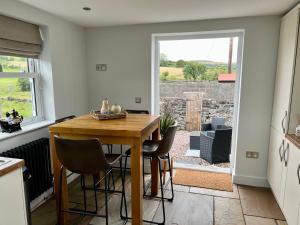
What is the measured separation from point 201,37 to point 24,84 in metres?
2.45

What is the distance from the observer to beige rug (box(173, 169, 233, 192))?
3031 mm

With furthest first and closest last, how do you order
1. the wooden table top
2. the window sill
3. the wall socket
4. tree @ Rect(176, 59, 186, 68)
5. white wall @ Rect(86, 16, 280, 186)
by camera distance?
tree @ Rect(176, 59, 186, 68) < the wall socket < white wall @ Rect(86, 16, 280, 186) < the window sill < the wooden table top

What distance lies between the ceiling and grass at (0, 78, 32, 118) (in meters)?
0.88

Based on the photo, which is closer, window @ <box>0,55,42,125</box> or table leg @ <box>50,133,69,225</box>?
table leg @ <box>50,133,69,225</box>

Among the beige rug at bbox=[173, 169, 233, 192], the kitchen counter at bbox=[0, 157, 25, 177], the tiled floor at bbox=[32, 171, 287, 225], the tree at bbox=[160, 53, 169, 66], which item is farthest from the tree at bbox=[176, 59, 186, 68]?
the kitchen counter at bbox=[0, 157, 25, 177]

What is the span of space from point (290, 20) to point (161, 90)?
1.87m

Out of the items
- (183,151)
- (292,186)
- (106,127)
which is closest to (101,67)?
(106,127)

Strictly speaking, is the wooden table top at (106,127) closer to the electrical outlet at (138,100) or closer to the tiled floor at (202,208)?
the tiled floor at (202,208)

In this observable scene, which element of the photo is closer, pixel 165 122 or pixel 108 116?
pixel 108 116

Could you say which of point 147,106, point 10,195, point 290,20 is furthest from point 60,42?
point 290,20

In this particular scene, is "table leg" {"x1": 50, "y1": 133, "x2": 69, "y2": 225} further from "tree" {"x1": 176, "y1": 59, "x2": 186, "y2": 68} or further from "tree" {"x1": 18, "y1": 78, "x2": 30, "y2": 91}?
"tree" {"x1": 176, "y1": 59, "x2": 186, "y2": 68}

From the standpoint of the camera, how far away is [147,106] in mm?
3375

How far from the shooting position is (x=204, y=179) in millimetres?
3215

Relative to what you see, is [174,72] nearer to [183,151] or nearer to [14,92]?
[183,151]
